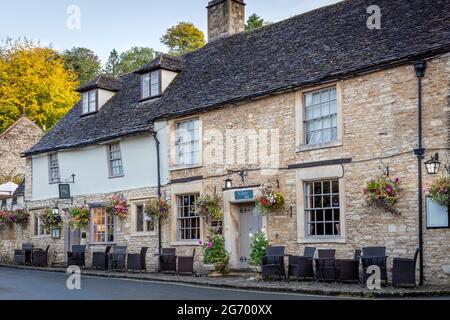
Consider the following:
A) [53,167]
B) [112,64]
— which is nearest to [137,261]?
[53,167]

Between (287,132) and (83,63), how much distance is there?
47.4 metres

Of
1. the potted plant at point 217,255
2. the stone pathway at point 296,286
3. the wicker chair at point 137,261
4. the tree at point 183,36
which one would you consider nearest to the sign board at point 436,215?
the stone pathway at point 296,286

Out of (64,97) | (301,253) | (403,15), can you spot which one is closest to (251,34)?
(403,15)

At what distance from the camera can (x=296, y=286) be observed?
16750mm

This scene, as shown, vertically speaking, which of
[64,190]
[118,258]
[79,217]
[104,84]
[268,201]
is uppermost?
[104,84]

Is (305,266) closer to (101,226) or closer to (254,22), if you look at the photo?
(101,226)

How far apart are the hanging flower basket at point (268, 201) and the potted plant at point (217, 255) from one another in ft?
5.59

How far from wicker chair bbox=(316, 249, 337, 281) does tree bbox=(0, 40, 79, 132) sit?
3363cm

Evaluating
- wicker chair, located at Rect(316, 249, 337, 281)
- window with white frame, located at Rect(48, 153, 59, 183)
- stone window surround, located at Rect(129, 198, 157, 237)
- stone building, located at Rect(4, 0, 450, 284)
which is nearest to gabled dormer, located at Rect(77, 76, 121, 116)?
stone building, located at Rect(4, 0, 450, 284)

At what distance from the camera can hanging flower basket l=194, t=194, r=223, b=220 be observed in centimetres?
2186

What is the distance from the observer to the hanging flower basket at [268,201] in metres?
19.8

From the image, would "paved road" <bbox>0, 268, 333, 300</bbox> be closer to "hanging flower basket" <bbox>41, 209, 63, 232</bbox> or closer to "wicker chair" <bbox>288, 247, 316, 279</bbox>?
"wicker chair" <bbox>288, 247, 316, 279</bbox>

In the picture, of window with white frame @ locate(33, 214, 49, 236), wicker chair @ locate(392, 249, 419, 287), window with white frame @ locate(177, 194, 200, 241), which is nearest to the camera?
wicker chair @ locate(392, 249, 419, 287)
